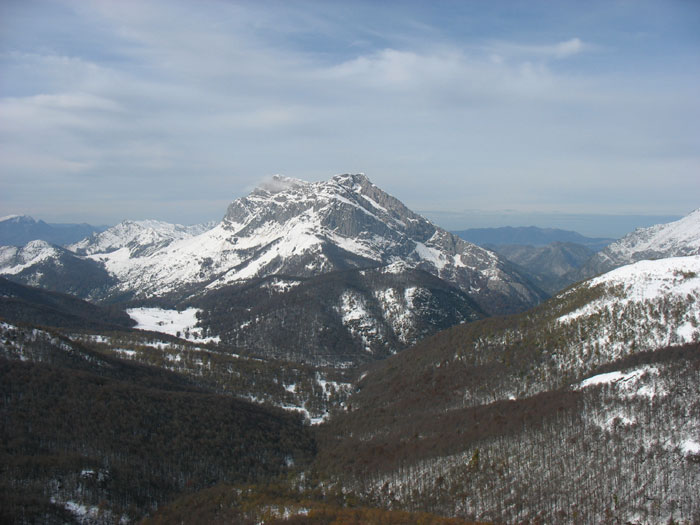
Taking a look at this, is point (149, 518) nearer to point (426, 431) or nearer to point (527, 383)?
point (426, 431)

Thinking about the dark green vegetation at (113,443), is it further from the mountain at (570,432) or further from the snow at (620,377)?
the snow at (620,377)

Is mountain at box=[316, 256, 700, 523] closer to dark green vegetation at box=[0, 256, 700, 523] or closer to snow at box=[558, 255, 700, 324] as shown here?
dark green vegetation at box=[0, 256, 700, 523]

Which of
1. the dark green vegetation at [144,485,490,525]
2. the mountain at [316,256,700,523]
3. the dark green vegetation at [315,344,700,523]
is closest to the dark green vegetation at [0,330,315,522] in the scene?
the dark green vegetation at [144,485,490,525]

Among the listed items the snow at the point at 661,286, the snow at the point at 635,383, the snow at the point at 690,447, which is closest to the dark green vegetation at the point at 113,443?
the snow at the point at 635,383

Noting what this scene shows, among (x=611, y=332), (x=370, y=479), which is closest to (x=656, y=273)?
(x=611, y=332)

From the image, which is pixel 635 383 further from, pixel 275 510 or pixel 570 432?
pixel 275 510
